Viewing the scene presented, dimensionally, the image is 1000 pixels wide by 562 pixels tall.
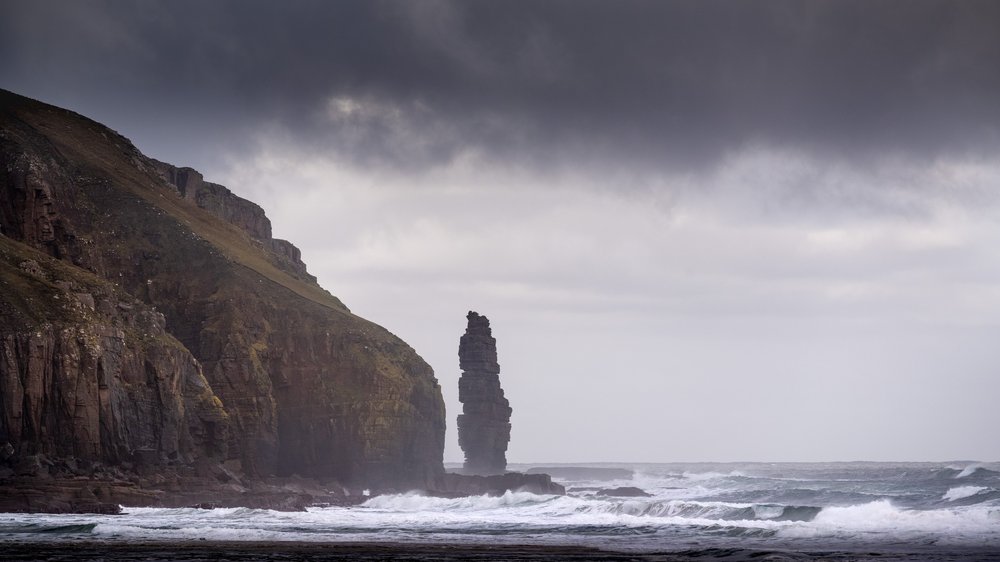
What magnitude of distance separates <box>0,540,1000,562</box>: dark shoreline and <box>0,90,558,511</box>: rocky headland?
2242cm

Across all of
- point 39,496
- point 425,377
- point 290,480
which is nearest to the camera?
point 39,496

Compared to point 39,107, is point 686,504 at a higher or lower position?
lower

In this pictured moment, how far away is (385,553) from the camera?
3850 cm

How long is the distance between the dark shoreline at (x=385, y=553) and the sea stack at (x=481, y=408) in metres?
85.5

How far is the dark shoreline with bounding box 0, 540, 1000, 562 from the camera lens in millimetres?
35250

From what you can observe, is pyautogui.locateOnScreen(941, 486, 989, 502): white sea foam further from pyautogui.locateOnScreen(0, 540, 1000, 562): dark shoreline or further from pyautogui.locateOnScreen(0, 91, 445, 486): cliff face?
pyautogui.locateOnScreen(0, 91, 445, 486): cliff face

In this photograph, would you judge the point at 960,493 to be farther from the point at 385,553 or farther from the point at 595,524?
the point at 385,553

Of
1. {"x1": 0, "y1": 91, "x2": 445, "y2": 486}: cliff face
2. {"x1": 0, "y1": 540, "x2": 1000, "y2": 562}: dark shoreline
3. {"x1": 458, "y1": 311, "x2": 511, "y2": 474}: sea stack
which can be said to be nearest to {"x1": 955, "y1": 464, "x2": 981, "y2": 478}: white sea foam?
{"x1": 0, "y1": 91, "x2": 445, "y2": 486}: cliff face

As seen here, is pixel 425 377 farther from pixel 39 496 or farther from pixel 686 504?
pixel 39 496

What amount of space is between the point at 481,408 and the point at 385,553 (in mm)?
89812

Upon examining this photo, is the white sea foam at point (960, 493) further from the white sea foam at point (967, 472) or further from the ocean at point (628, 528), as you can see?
the white sea foam at point (967, 472)

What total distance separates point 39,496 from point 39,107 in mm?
58923

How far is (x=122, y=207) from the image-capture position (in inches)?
3708

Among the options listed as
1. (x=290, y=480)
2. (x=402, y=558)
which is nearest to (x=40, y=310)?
(x=290, y=480)
